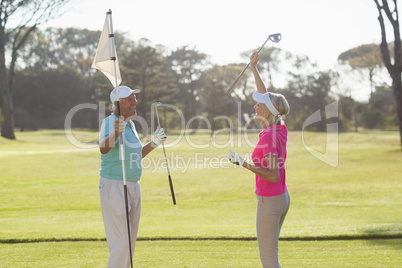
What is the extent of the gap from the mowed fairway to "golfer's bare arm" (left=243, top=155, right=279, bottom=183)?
7.68 feet

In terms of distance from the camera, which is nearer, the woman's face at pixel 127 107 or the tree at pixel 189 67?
the woman's face at pixel 127 107

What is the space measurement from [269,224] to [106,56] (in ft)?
7.86

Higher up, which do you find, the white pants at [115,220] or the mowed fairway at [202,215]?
the white pants at [115,220]

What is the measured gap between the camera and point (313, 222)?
34.7 ft

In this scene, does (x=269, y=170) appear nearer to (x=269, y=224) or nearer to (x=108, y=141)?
(x=269, y=224)

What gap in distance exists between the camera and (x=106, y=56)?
5453 mm

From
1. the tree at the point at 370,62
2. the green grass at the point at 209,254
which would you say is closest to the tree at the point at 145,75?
the tree at the point at 370,62

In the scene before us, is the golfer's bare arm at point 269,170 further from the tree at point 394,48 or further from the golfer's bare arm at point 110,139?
the tree at point 394,48

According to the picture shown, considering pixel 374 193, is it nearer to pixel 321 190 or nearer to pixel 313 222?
pixel 321 190

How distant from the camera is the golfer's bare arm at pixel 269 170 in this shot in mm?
4391

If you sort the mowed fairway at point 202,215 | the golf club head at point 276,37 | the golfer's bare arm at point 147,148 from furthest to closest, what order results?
the mowed fairway at point 202,215, the golf club head at point 276,37, the golfer's bare arm at point 147,148

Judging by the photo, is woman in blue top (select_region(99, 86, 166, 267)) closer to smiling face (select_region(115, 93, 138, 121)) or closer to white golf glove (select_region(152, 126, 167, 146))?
smiling face (select_region(115, 93, 138, 121))

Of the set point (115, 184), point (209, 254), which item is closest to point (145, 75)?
point (209, 254)

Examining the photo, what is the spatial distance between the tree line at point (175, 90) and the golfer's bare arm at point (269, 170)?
161 ft
